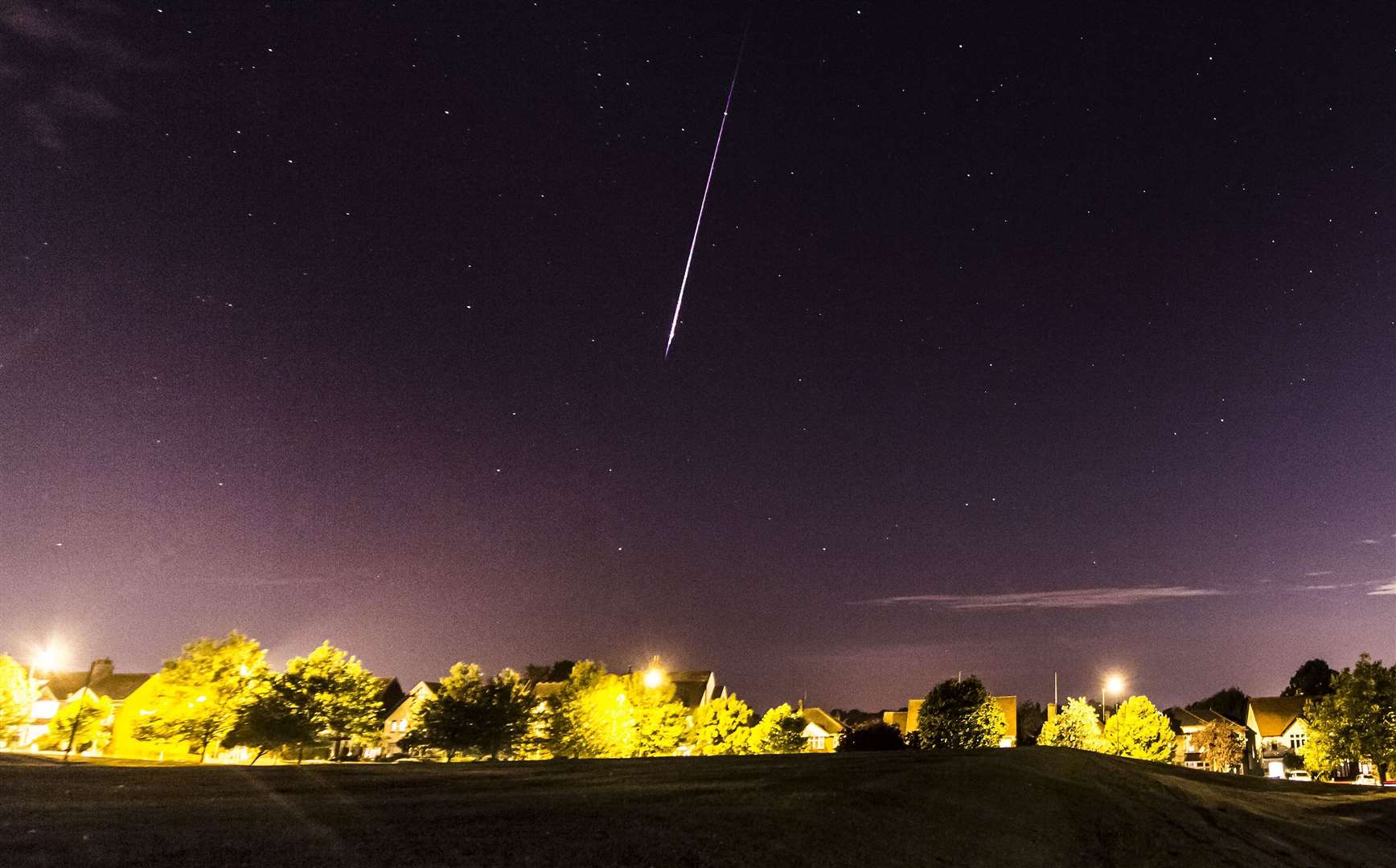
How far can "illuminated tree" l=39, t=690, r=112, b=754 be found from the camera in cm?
6384

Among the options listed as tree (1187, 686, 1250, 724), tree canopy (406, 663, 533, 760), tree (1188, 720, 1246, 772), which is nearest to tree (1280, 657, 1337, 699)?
tree (1187, 686, 1250, 724)

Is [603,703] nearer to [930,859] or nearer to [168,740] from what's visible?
[168,740]

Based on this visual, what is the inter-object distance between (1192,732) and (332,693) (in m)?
104

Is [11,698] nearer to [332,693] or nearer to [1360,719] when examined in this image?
[332,693]

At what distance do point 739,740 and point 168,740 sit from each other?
40.0 metres

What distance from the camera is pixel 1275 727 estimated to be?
112 metres

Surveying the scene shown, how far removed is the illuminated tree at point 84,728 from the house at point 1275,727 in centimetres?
12785

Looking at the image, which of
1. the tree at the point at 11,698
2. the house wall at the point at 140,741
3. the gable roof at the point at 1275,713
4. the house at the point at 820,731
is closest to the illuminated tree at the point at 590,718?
the house wall at the point at 140,741

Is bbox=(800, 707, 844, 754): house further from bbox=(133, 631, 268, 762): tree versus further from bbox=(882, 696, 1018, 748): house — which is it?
bbox=(133, 631, 268, 762): tree

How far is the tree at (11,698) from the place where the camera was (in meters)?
57.2

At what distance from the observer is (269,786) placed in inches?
811

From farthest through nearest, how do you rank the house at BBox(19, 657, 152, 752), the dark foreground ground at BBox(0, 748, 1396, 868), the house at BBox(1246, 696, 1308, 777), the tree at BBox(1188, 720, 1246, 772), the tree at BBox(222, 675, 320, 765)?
the house at BBox(1246, 696, 1308, 777)
the house at BBox(19, 657, 152, 752)
the tree at BBox(1188, 720, 1246, 772)
the tree at BBox(222, 675, 320, 765)
the dark foreground ground at BBox(0, 748, 1396, 868)

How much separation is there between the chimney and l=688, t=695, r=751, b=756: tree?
9359cm

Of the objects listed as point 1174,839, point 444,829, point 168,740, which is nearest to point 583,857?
point 444,829
